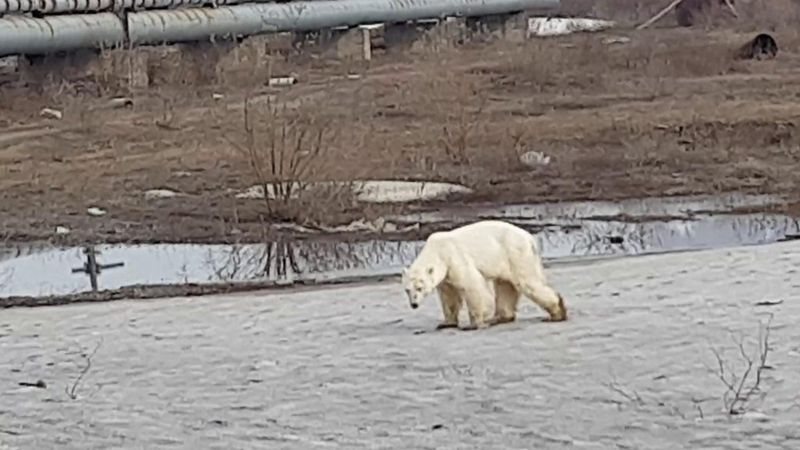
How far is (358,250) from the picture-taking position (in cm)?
1684

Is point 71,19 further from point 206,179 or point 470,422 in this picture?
point 470,422

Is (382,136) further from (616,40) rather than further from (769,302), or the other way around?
(616,40)

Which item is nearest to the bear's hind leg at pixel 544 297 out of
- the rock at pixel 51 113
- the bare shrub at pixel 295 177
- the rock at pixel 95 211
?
the bare shrub at pixel 295 177

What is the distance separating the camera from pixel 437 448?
7465 mm

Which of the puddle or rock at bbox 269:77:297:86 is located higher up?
rock at bbox 269:77:297:86

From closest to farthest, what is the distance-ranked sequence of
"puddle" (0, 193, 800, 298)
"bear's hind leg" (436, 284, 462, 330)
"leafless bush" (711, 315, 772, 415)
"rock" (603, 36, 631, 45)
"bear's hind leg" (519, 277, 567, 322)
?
"leafless bush" (711, 315, 772, 415) → "bear's hind leg" (519, 277, 567, 322) → "bear's hind leg" (436, 284, 462, 330) → "puddle" (0, 193, 800, 298) → "rock" (603, 36, 631, 45)

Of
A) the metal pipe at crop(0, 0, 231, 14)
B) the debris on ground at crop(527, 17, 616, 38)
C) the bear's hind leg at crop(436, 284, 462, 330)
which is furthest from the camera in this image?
the debris on ground at crop(527, 17, 616, 38)

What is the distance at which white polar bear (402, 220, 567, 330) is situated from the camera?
10281 millimetres

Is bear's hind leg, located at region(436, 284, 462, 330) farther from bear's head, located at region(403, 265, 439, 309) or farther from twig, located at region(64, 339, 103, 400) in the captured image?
twig, located at region(64, 339, 103, 400)

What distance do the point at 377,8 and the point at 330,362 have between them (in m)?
26.9

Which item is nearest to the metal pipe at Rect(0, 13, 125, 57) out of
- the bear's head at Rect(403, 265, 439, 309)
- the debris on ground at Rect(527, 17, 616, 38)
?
the debris on ground at Rect(527, 17, 616, 38)

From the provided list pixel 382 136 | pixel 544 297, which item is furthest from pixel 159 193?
pixel 544 297

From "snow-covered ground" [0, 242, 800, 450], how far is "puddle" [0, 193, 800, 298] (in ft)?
7.87

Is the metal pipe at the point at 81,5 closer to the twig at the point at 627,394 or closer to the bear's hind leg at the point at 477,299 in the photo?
the bear's hind leg at the point at 477,299
